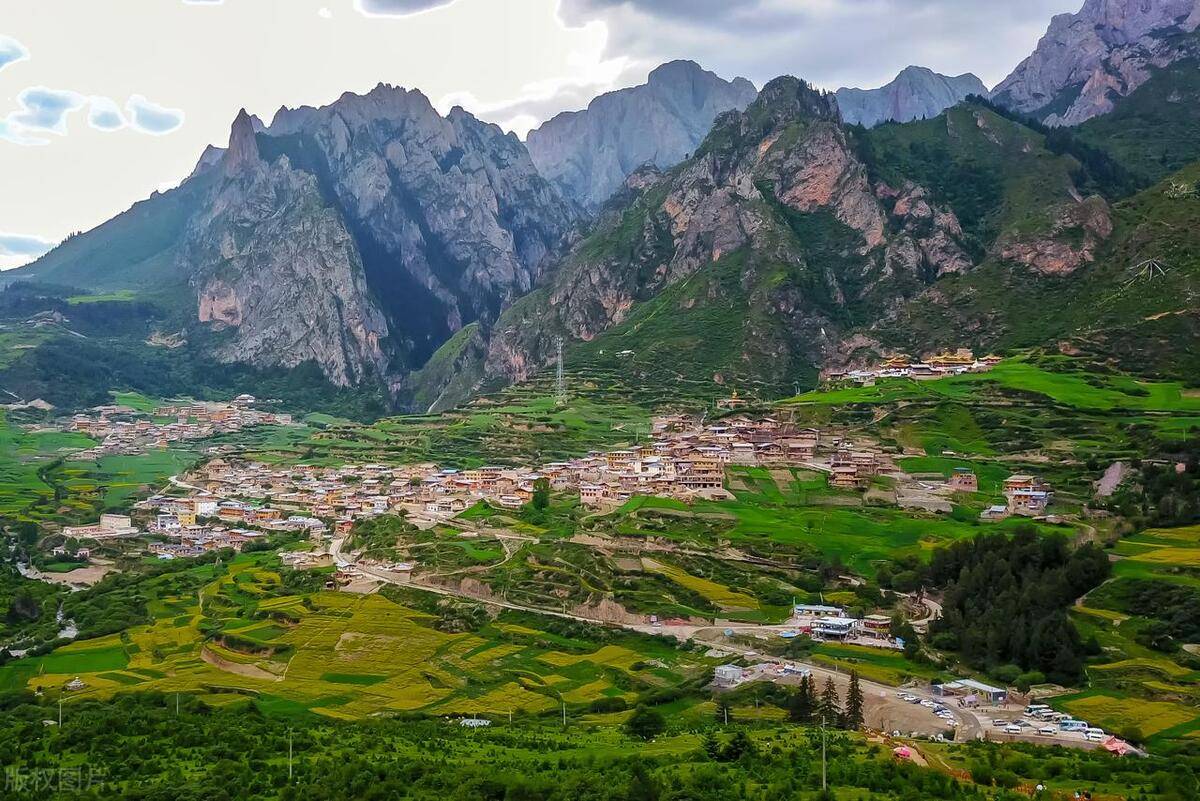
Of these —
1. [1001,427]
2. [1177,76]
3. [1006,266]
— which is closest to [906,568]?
[1001,427]

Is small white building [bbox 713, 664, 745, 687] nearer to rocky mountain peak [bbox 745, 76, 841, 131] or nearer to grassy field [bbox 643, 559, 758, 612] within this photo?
grassy field [bbox 643, 559, 758, 612]

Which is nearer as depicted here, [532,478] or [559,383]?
[532,478]

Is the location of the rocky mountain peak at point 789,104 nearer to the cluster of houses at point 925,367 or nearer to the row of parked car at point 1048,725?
the cluster of houses at point 925,367

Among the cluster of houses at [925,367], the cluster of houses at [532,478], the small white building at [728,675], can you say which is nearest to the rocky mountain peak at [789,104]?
the cluster of houses at [925,367]

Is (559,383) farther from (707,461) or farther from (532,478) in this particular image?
(707,461)

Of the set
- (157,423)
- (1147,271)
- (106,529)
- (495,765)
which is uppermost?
(1147,271)

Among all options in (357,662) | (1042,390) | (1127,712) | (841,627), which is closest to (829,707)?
(1127,712)
